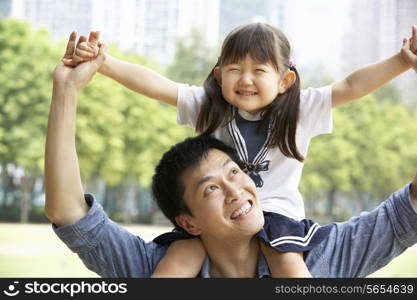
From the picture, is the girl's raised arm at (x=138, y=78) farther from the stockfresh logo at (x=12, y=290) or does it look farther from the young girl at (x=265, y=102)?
the stockfresh logo at (x=12, y=290)

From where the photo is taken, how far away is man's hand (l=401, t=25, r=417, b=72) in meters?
0.90

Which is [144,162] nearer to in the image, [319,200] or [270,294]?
[319,200]

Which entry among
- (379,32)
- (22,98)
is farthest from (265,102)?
(22,98)

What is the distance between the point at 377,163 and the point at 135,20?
3745mm

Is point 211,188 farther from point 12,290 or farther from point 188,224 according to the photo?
point 12,290

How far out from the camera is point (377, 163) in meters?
7.81

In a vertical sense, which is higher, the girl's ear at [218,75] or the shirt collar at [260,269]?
the girl's ear at [218,75]

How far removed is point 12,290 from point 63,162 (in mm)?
236

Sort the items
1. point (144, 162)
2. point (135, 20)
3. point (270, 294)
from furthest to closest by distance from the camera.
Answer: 1. point (144, 162)
2. point (135, 20)
3. point (270, 294)

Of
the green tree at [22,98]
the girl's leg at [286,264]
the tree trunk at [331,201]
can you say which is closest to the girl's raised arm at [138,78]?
the girl's leg at [286,264]

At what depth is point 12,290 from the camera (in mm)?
883

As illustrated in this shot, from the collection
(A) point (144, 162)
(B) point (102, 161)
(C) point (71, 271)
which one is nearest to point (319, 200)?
(A) point (144, 162)

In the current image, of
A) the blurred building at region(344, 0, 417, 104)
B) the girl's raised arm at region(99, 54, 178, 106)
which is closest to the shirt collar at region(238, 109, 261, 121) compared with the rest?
the girl's raised arm at region(99, 54, 178, 106)

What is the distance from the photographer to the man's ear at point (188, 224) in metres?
0.86
